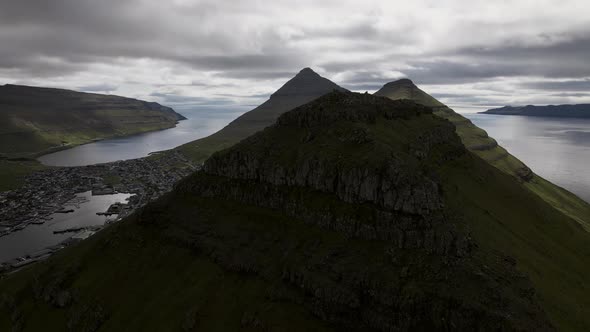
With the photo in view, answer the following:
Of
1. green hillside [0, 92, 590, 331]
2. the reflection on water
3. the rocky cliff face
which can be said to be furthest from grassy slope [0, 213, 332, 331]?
the reflection on water

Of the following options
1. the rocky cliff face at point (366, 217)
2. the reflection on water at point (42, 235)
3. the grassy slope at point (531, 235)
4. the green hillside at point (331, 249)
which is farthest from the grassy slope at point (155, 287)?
the reflection on water at point (42, 235)

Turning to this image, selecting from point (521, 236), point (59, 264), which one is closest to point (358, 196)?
point (521, 236)

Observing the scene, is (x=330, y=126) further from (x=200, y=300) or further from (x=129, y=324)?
(x=129, y=324)

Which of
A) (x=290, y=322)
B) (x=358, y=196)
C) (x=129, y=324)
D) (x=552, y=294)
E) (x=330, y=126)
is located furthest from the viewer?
(x=330, y=126)

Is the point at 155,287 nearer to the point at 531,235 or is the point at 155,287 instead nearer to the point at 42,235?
the point at 531,235

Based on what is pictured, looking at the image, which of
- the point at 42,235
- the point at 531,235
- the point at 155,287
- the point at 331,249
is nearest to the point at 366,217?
the point at 331,249

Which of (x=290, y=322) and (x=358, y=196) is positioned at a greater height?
(x=358, y=196)

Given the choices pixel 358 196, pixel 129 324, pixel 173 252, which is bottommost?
pixel 129 324

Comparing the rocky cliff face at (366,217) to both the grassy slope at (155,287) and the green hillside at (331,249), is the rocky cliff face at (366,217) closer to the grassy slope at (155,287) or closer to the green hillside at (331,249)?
the green hillside at (331,249)
